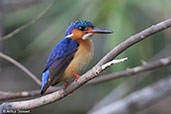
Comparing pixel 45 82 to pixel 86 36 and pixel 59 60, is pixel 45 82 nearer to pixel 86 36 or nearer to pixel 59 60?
pixel 59 60

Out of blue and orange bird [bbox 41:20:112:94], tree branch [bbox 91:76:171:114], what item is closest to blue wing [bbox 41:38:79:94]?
blue and orange bird [bbox 41:20:112:94]

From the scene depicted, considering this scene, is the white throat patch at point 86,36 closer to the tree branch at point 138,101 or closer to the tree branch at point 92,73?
the tree branch at point 92,73

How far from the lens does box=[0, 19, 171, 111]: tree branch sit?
1935 mm

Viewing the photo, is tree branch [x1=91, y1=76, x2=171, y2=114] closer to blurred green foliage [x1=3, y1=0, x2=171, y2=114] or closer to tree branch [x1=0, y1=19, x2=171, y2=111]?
blurred green foliage [x1=3, y1=0, x2=171, y2=114]

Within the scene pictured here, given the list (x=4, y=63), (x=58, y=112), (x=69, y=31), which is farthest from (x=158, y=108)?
(x=69, y=31)

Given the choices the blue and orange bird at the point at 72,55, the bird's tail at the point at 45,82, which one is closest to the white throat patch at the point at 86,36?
the blue and orange bird at the point at 72,55

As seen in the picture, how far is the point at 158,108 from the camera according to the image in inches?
214

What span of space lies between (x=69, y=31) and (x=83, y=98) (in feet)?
8.53

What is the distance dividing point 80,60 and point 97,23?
118 centimetres

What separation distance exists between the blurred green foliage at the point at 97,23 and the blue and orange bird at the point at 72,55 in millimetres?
794

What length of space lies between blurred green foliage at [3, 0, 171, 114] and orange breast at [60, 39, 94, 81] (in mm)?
848

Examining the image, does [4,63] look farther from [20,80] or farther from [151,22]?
[151,22]

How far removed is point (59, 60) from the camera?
7.92 feet

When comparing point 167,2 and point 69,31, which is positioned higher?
point 69,31
